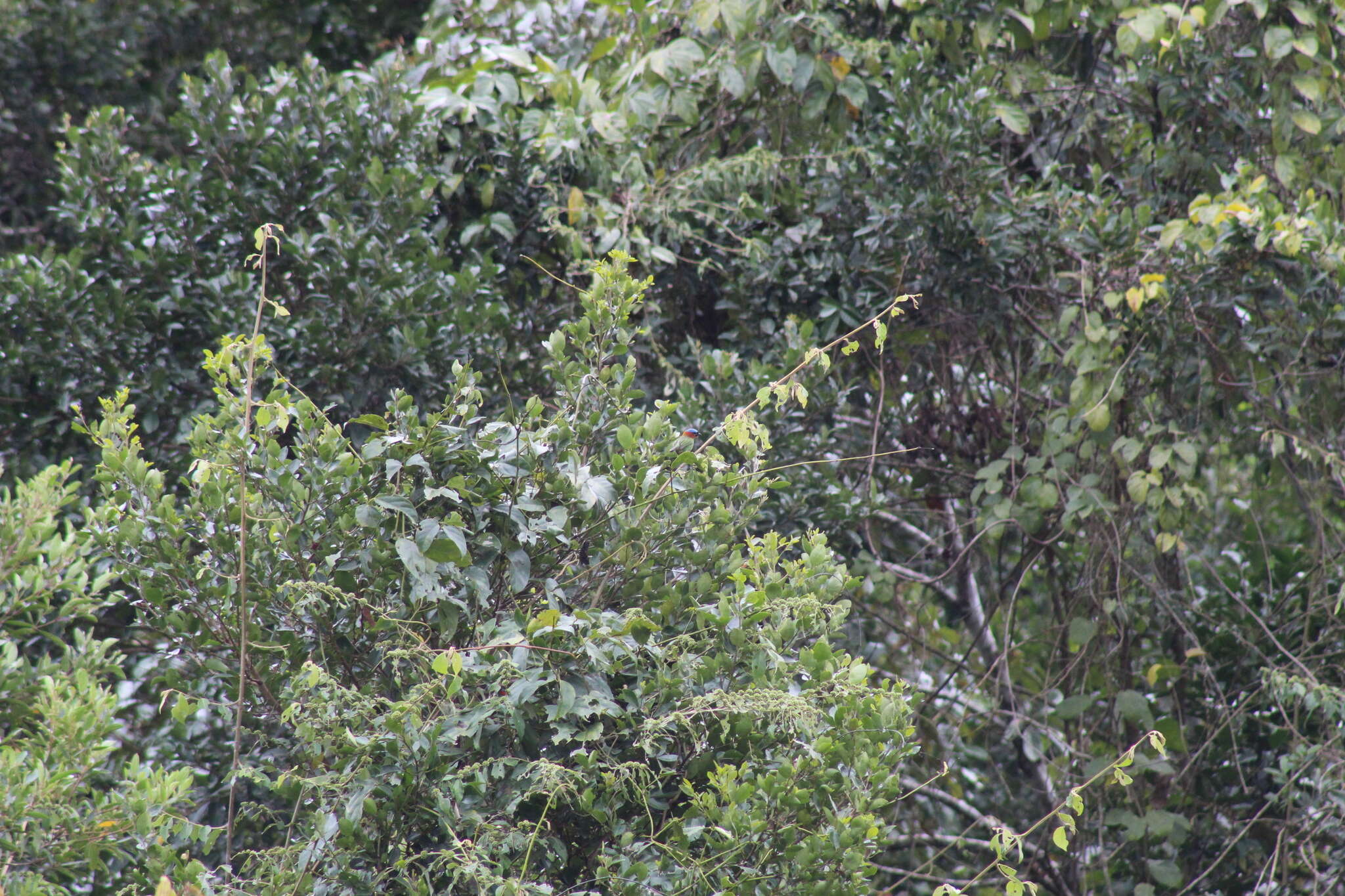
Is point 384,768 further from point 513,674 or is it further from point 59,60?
point 59,60

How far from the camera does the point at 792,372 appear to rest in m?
2.63

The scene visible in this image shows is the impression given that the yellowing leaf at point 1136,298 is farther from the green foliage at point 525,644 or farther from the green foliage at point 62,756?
the green foliage at point 62,756

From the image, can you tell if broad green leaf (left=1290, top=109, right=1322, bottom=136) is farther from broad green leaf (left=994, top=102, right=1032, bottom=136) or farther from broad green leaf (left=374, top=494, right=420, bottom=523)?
broad green leaf (left=374, top=494, right=420, bottom=523)

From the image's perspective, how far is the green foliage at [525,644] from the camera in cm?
198

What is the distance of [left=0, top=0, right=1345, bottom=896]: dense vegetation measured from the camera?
236cm

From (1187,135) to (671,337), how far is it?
1.77 metres

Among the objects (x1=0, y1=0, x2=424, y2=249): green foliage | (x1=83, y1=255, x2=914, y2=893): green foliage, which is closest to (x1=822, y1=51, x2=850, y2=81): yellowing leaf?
(x1=83, y1=255, x2=914, y2=893): green foliage

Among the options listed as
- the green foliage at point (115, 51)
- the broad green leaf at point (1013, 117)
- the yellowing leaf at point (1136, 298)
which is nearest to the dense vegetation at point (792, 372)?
the broad green leaf at point (1013, 117)

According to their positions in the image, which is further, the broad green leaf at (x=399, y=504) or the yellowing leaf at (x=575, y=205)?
the yellowing leaf at (x=575, y=205)

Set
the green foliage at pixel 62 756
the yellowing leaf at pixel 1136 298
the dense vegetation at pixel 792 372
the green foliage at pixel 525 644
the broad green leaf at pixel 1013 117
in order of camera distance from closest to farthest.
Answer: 1. the green foliage at pixel 525 644
2. the dense vegetation at pixel 792 372
3. the green foliage at pixel 62 756
4. the yellowing leaf at pixel 1136 298
5. the broad green leaf at pixel 1013 117

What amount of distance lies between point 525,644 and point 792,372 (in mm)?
969

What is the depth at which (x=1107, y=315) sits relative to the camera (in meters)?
3.71


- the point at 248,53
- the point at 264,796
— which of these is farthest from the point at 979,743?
the point at 248,53

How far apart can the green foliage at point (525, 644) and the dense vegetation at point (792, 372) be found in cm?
2
